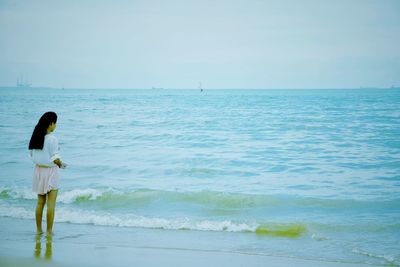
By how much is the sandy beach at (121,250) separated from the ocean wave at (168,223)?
337mm

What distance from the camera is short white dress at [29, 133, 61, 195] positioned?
19.1 ft

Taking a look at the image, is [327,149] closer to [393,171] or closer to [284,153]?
[284,153]

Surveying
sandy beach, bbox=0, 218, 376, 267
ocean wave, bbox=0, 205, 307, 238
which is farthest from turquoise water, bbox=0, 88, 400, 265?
sandy beach, bbox=0, 218, 376, 267

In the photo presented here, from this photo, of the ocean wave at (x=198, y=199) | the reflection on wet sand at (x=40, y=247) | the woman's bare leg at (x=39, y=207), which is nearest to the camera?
the reflection on wet sand at (x=40, y=247)

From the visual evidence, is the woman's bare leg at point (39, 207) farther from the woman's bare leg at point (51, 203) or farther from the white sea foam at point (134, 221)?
the white sea foam at point (134, 221)

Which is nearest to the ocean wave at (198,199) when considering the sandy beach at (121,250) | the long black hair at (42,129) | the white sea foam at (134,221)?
the white sea foam at (134,221)

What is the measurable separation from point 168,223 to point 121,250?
1.91m

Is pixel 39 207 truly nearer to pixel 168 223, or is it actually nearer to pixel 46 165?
pixel 46 165

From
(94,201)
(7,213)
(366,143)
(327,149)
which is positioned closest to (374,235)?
(94,201)

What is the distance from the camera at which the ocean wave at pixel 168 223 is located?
285 inches

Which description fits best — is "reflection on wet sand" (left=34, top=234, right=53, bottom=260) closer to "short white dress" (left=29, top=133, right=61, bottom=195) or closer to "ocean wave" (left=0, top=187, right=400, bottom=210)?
"short white dress" (left=29, top=133, right=61, bottom=195)

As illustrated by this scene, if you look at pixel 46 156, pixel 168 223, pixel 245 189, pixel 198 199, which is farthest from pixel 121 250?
pixel 245 189

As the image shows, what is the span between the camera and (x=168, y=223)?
7.59 m

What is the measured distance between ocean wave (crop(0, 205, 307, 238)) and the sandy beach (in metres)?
0.34
